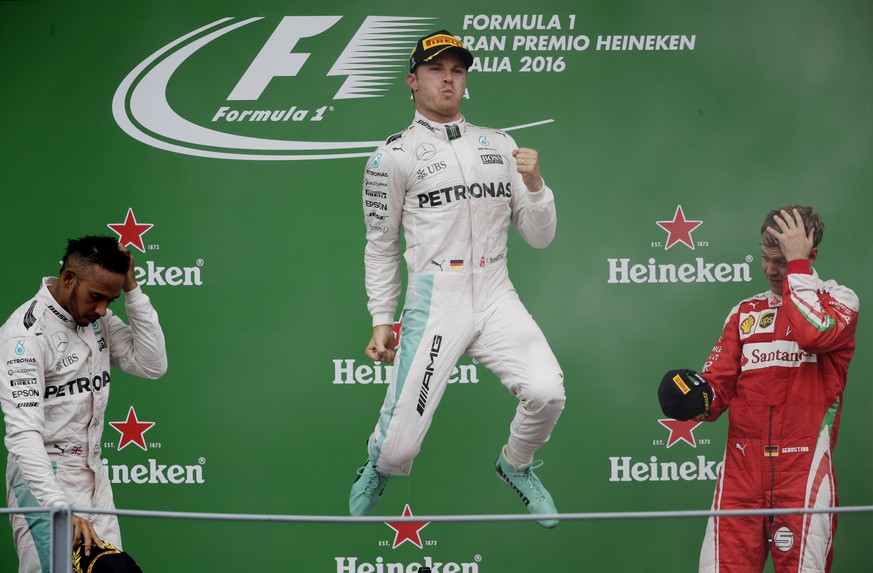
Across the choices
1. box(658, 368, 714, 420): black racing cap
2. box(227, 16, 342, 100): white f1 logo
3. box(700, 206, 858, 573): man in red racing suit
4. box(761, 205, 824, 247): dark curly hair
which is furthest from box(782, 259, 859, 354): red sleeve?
box(227, 16, 342, 100): white f1 logo

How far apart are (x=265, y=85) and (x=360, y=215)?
634 mm

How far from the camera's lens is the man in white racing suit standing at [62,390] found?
2.88 metres

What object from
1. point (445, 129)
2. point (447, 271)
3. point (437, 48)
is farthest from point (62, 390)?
point (437, 48)

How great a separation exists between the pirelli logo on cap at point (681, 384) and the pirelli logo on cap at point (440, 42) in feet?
4.03

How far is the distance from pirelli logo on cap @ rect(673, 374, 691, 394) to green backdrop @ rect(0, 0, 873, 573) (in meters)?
0.88

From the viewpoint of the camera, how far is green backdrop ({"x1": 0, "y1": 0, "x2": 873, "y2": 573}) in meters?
4.30

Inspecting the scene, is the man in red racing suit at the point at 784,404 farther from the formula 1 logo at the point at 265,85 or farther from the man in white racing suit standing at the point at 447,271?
the formula 1 logo at the point at 265,85

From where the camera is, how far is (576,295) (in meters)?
4.33

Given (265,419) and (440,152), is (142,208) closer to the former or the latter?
(265,419)

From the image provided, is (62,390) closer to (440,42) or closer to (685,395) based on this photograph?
(440,42)

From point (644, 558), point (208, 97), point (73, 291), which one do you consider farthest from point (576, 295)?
point (73, 291)

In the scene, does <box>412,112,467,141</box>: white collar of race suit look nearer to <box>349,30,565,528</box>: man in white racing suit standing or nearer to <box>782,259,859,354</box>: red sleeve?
<box>349,30,565,528</box>: man in white racing suit standing

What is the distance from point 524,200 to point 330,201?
1173 mm

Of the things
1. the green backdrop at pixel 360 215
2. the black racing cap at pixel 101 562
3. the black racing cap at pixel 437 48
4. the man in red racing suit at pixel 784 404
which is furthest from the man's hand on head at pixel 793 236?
the black racing cap at pixel 101 562
